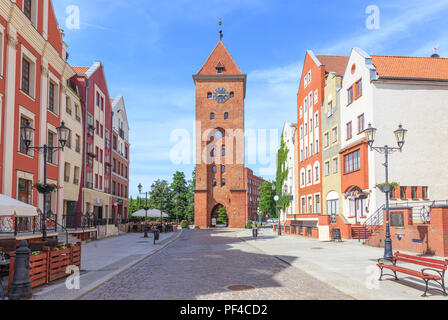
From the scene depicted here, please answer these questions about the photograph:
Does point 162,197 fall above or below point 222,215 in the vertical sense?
above

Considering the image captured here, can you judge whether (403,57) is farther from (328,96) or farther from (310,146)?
(310,146)

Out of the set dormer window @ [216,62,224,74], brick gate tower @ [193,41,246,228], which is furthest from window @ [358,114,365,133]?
dormer window @ [216,62,224,74]

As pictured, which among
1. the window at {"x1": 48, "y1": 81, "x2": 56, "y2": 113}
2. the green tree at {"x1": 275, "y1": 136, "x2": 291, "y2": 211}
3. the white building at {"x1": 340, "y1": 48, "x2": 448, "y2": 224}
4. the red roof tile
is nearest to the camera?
the window at {"x1": 48, "y1": 81, "x2": 56, "y2": 113}

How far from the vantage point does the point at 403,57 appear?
29.1 meters

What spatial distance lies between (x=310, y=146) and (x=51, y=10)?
27501 millimetres

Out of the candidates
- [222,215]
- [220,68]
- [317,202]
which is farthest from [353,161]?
[222,215]

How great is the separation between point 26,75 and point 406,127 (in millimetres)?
23747

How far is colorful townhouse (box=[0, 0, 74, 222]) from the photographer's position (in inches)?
745

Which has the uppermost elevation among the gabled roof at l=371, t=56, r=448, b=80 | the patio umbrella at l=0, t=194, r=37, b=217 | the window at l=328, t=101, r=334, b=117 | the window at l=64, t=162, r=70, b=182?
the gabled roof at l=371, t=56, r=448, b=80

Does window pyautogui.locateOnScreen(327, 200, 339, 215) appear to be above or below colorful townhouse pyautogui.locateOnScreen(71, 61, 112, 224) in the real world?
below

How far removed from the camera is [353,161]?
29641mm

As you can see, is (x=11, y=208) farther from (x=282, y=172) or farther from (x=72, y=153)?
(x=282, y=172)

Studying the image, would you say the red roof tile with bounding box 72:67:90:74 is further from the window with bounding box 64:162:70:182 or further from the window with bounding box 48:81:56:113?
the window with bounding box 48:81:56:113
